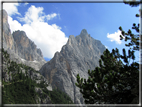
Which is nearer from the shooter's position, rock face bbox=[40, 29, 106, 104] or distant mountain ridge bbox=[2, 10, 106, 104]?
rock face bbox=[40, 29, 106, 104]

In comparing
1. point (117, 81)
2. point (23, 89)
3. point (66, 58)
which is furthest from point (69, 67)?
point (117, 81)

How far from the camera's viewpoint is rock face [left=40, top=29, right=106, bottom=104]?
358 feet

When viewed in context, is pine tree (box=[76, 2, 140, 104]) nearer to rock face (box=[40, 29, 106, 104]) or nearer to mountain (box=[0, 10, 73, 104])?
mountain (box=[0, 10, 73, 104])

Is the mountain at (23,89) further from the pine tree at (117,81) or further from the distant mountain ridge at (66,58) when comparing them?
the pine tree at (117,81)

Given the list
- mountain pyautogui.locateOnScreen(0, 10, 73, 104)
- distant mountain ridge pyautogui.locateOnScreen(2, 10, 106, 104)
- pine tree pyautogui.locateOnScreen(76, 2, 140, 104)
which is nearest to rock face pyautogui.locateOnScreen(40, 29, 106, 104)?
distant mountain ridge pyautogui.locateOnScreen(2, 10, 106, 104)

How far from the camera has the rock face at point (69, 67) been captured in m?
109

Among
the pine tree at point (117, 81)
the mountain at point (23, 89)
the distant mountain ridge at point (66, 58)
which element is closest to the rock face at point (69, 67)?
the distant mountain ridge at point (66, 58)

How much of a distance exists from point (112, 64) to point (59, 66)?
109 metres

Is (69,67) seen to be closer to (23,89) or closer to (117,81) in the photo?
(23,89)

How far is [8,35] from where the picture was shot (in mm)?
156000

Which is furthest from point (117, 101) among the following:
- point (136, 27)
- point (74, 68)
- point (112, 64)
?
point (74, 68)

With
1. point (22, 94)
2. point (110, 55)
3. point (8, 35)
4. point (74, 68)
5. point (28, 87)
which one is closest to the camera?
point (110, 55)

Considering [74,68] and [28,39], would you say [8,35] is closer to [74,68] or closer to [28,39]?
[28,39]

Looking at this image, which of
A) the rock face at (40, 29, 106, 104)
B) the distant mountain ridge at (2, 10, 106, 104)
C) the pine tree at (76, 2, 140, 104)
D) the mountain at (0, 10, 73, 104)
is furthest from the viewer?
A: the distant mountain ridge at (2, 10, 106, 104)
